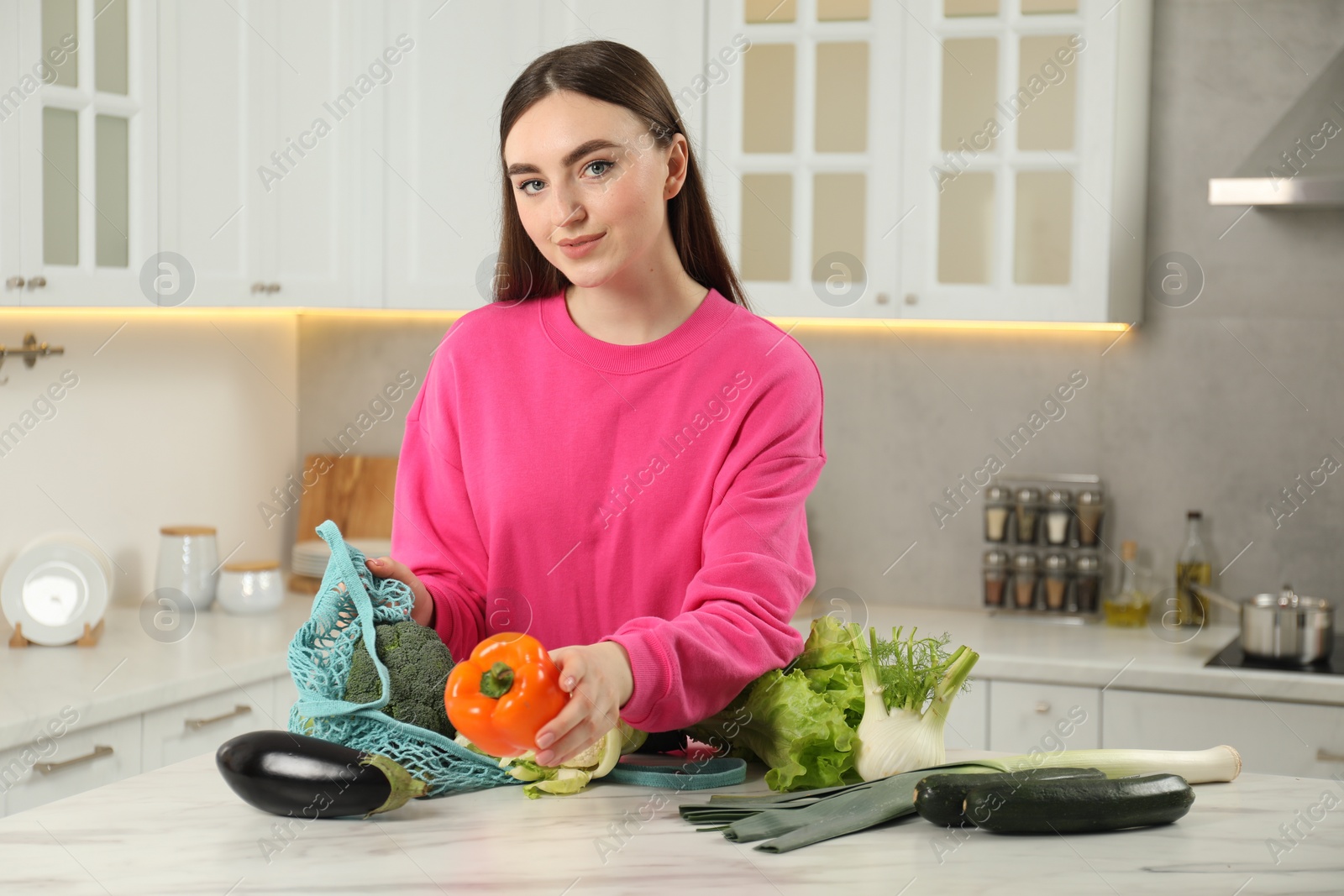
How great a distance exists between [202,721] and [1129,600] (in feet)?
6.12

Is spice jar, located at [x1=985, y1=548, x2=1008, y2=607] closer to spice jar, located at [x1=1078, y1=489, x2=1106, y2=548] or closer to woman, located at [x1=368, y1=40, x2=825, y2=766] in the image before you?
spice jar, located at [x1=1078, y1=489, x2=1106, y2=548]

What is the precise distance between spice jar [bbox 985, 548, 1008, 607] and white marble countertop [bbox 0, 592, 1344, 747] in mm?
58

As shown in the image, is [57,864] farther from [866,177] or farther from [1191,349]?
[1191,349]

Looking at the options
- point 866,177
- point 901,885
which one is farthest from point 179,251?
point 901,885

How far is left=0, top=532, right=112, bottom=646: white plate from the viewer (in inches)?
95.7

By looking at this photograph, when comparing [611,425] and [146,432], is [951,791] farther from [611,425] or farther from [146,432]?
[146,432]

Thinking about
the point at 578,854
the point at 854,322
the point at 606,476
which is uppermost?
the point at 854,322

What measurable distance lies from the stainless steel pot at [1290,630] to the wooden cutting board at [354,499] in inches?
75.1

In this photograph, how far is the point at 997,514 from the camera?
115 inches

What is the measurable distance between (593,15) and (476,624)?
1.85 meters

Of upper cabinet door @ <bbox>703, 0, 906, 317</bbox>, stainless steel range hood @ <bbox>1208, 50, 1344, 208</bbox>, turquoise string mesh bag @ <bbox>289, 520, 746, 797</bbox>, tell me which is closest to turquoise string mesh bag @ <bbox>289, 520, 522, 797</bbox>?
turquoise string mesh bag @ <bbox>289, 520, 746, 797</bbox>

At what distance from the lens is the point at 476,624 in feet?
4.21

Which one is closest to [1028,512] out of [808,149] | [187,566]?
[808,149]

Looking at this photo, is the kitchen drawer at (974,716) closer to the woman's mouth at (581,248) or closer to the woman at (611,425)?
the woman at (611,425)
